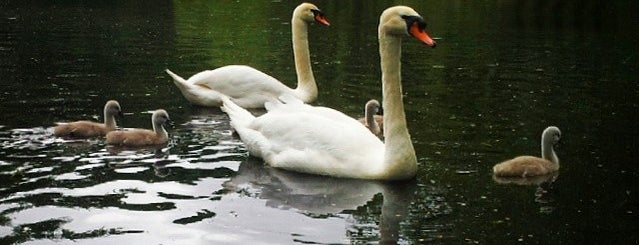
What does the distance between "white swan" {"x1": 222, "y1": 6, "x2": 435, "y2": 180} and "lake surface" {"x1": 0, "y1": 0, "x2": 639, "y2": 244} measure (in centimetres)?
18

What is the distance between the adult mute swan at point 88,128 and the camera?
43.4ft

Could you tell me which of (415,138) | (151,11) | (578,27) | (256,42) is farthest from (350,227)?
(151,11)

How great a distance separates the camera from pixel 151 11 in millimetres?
42125

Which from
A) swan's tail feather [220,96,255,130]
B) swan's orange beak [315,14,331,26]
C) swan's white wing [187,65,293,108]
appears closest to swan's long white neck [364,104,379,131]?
swan's tail feather [220,96,255,130]

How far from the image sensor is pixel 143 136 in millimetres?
13086

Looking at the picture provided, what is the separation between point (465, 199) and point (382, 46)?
206 cm

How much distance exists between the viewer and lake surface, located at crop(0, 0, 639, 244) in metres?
9.62

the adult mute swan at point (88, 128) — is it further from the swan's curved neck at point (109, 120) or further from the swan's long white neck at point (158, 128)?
the swan's long white neck at point (158, 128)

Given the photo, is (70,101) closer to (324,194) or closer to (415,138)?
(415,138)

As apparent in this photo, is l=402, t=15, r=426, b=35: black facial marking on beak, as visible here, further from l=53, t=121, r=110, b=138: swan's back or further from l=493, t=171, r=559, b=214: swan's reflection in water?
l=53, t=121, r=110, b=138: swan's back

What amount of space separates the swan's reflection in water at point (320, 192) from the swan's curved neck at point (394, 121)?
23 centimetres

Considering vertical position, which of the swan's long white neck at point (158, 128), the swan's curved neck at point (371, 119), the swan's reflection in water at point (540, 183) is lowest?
the swan's reflection in water at point (540, 183)

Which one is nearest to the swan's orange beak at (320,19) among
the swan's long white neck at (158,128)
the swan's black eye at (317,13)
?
the swan's black eye at (317,13)

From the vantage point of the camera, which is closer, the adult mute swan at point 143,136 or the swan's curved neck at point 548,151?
the swan's curved neck at point 548,151
